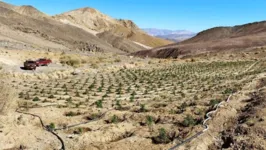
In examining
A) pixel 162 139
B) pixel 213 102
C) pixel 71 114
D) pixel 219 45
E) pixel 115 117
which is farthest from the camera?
pixel 219 45

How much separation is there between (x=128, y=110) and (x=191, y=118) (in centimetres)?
378

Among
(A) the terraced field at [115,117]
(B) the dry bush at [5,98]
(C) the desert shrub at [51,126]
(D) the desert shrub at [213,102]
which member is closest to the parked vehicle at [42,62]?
(A) the terraced field at [115,117]

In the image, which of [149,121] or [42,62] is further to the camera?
[42,62]

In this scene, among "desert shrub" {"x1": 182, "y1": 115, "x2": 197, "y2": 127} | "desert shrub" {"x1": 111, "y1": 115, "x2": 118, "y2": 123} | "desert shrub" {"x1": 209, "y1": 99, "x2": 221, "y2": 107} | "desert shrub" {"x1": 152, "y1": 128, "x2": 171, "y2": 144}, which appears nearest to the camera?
"desert shrub" {"x1": 152, "y1": 128, "x2": 171, "y2": 144}

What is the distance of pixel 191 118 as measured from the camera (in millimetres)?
13383

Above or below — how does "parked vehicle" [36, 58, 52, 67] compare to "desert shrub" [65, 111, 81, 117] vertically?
above

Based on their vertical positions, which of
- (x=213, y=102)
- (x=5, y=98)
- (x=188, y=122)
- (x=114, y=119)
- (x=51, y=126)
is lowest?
(x=51, y=126)

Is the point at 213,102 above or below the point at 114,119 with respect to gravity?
above

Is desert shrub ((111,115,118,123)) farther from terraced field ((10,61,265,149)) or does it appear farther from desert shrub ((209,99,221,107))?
desert shrub ((209,99,221,107))

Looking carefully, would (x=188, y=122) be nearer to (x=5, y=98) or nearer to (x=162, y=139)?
(x=162, y=139)

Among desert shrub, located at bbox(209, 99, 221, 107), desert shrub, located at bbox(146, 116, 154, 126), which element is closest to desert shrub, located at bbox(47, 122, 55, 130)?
desert shrub, located at bbox(146, 116, 154, 126)

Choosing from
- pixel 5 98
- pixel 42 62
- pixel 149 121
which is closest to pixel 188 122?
→ pixel 149 121

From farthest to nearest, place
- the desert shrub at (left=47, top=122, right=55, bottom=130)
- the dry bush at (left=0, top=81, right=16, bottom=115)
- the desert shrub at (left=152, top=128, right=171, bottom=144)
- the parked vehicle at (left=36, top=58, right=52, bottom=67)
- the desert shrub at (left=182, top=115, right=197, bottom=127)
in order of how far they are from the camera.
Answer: the parked vehicle at (left=36, top=58, right=52, bottom=67) < the dry bush at (left=0, top=81, right=16, bottom=115) < the desert shrub at (left=47, top=122, right=55, bottom=130) < the desert shrub at (left=182, top=115, right=197, bottom=127) < the desert shrub at (left=152, top=128, right=171, bottom=144)

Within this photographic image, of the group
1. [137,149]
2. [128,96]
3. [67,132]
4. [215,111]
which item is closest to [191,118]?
[215,111]
